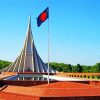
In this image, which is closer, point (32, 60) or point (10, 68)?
point (10, 68)

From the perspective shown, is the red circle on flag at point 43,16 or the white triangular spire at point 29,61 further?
the white triangular spire at point 29,61

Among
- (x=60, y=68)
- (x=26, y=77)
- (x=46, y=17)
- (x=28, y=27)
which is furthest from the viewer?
(x=60, y=68)

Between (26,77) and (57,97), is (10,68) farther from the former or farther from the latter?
(57,97)

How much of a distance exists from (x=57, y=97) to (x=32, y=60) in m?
28.5

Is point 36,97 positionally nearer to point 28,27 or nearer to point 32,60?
point 32,60

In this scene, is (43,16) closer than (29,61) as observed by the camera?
Yes

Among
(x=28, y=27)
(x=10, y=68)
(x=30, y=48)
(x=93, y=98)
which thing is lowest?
(x=93, y=98)

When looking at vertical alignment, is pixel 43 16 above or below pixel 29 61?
Answer: above

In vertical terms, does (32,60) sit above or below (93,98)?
above

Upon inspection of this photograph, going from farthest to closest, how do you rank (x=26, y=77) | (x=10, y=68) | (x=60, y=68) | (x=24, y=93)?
(x=60, y=68), (x=10, y=68), (x=26, y=77), (x=24, y=93)

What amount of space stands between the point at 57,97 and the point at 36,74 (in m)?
20.0

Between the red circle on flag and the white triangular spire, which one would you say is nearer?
the red circle on flag

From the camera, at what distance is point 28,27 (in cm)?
4234

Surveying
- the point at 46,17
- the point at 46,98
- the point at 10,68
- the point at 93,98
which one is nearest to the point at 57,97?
the point at 46,98
